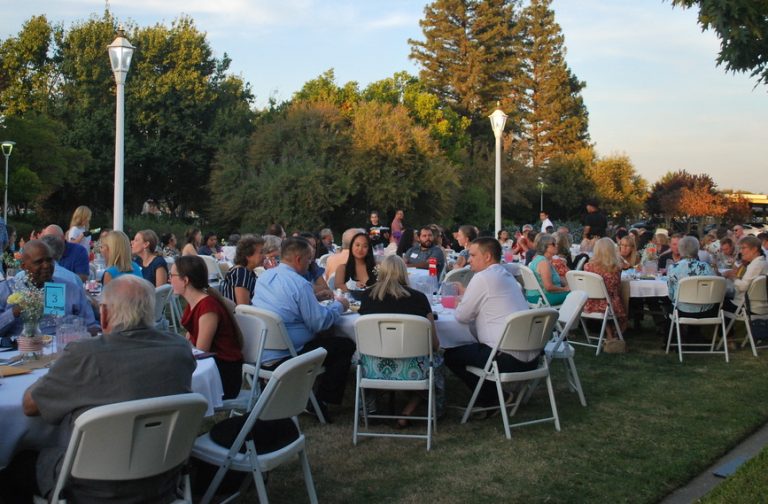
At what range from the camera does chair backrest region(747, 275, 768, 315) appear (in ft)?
29.3

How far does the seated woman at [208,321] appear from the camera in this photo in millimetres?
4715

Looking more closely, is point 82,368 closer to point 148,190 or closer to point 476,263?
point 476,263

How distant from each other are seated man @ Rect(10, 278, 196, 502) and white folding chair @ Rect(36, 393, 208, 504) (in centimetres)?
7

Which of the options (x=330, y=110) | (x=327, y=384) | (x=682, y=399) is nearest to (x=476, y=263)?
(x=327, y=384)

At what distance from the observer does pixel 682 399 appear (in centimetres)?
692

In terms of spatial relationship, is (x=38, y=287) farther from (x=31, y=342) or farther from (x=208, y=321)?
(x=208, y=321)

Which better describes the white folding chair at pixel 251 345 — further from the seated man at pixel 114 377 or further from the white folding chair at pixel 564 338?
the white folding chair at pixel 564 338

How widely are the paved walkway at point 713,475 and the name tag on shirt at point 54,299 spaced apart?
3714 millimetres

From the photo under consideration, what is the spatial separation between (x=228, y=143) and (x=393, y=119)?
6.83 metres

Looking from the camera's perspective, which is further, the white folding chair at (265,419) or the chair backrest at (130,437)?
the white folding chair at (265,419)

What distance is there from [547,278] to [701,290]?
1.67 meters

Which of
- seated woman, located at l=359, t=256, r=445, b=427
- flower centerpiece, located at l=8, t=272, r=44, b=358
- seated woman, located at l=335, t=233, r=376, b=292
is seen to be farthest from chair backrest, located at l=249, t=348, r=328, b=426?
seated woman, located at l=335, t=233, r=376, b=292

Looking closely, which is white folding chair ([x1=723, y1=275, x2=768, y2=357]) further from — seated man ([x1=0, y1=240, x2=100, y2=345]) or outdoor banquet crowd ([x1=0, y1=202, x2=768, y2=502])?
seated man ([x1=0, y1=240, x2=100, y2=345])

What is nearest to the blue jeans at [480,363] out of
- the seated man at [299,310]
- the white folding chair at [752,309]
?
the seated man at [299,310]
